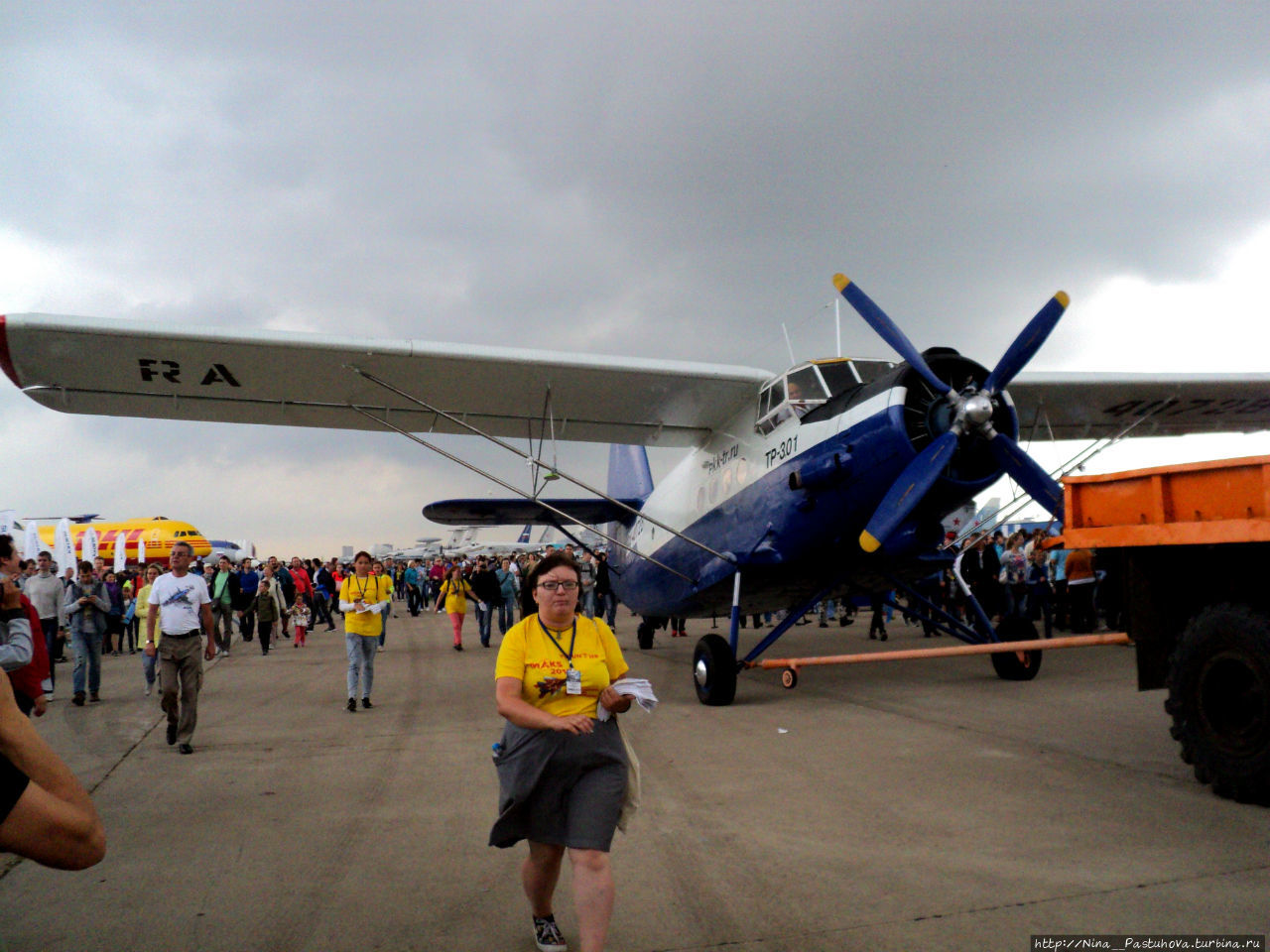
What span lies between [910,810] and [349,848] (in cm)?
299

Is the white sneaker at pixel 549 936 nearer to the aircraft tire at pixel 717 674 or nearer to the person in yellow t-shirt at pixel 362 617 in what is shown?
the aircraft tire at pixel 717 674

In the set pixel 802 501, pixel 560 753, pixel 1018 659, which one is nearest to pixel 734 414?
pixel 802 501

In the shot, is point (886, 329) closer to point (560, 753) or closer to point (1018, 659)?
point (1018, 659)

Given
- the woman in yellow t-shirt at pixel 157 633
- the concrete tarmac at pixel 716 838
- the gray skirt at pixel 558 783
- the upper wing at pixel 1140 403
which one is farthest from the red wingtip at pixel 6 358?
the upper wing at pixel 1140 403

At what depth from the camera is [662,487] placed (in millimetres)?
12430

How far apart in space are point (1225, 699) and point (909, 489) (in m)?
2.94

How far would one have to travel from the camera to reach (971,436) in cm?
712

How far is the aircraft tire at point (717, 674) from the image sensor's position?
817cm

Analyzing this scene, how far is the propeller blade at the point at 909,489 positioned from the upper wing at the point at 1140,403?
4144 mm

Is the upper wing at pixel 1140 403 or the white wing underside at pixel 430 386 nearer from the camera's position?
the white wing underside at pixel 430 386

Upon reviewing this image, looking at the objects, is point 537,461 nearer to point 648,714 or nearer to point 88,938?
point 648,714

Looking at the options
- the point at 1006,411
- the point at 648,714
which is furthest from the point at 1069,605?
the point at 648,714

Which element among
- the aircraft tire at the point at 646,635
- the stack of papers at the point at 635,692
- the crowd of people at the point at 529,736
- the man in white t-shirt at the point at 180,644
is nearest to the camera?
the crowd of people at the point at 529,736

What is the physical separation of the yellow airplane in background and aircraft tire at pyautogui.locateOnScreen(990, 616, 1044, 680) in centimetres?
3871
